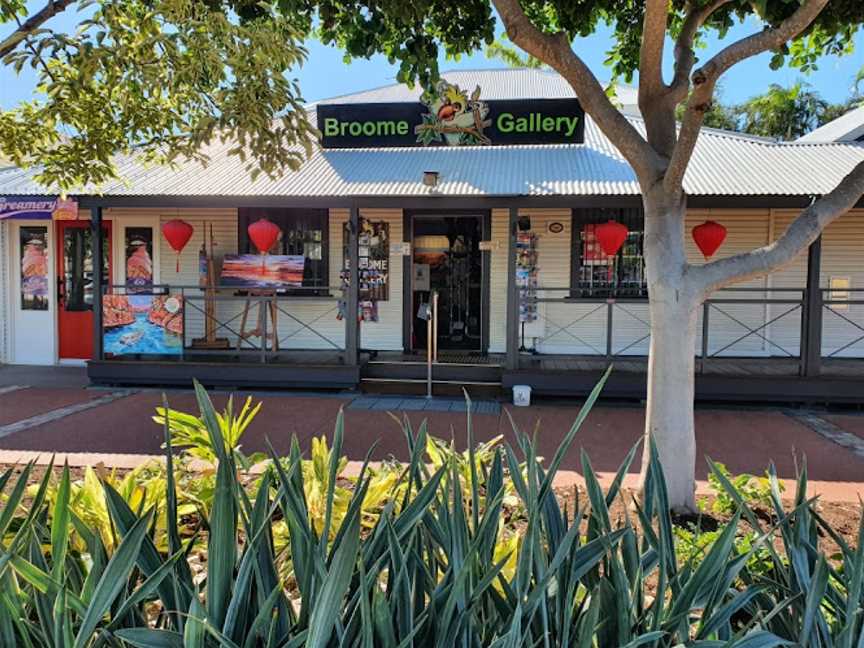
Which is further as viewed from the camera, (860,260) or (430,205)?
(860,260)

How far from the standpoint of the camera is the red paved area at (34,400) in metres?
7.53

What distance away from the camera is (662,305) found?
384 cm

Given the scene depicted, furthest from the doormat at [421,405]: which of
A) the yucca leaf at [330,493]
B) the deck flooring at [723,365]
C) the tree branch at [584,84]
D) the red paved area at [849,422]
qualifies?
the yucca leaf at [330,493]

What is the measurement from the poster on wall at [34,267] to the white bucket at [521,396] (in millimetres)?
8668

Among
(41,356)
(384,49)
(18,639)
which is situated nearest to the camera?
(18,639)

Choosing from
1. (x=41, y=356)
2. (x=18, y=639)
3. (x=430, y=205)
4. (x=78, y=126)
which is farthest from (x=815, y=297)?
(x=41, y=356)

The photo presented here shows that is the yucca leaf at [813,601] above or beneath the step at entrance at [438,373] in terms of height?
above

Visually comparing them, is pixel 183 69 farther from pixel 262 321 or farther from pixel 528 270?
pixel 528 270

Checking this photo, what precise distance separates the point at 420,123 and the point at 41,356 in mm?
8228

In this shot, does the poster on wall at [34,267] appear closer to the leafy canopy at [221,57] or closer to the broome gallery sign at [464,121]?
the broome gallery sign at [464,121]

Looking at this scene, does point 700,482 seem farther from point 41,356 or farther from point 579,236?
Answer: point 41,356

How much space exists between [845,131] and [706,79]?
11.5m

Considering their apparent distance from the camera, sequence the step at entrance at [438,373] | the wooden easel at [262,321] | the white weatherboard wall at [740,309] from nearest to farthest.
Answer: the step at entrance at [438,373] < the wooden easel at [262,321] < the white weatherboard wall at [740,309]

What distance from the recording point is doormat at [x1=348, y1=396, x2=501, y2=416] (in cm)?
791
